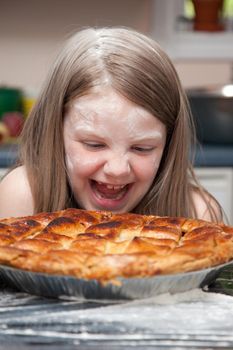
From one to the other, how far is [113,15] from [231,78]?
0.56m

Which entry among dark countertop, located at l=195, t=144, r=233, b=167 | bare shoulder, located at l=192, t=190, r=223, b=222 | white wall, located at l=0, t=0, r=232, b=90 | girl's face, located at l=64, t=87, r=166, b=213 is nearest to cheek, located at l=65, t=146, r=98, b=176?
girl's face, located at l=64, t=87, r=166, b=213

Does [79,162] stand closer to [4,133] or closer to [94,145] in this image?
[94,145]

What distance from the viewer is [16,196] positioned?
1.56m

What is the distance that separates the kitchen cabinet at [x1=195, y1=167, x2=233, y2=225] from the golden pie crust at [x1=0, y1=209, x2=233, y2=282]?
1.49 metres

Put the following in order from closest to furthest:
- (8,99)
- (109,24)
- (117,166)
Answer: (117,166), (8,99), (109,24)

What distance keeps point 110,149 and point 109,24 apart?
209cm

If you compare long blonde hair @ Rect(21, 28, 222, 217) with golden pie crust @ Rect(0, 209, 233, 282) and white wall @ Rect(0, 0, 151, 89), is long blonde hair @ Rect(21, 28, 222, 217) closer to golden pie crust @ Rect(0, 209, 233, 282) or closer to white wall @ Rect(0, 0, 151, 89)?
golden pie crust @ Rect(0, 209, 233, 282)

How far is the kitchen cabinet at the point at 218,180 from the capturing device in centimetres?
269

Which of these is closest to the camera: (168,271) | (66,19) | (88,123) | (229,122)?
(168,271)

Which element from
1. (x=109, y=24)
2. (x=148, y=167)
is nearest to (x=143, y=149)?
(x=148, y=167)

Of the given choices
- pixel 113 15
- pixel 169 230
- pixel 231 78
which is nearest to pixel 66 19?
pixel 113 15

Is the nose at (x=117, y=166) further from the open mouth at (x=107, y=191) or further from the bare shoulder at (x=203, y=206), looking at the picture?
the bare shoulder at (x=203, y=206)

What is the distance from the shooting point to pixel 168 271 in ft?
3.16

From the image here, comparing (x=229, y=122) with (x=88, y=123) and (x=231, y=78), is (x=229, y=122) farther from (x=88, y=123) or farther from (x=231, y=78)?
(x=88, y=123)
